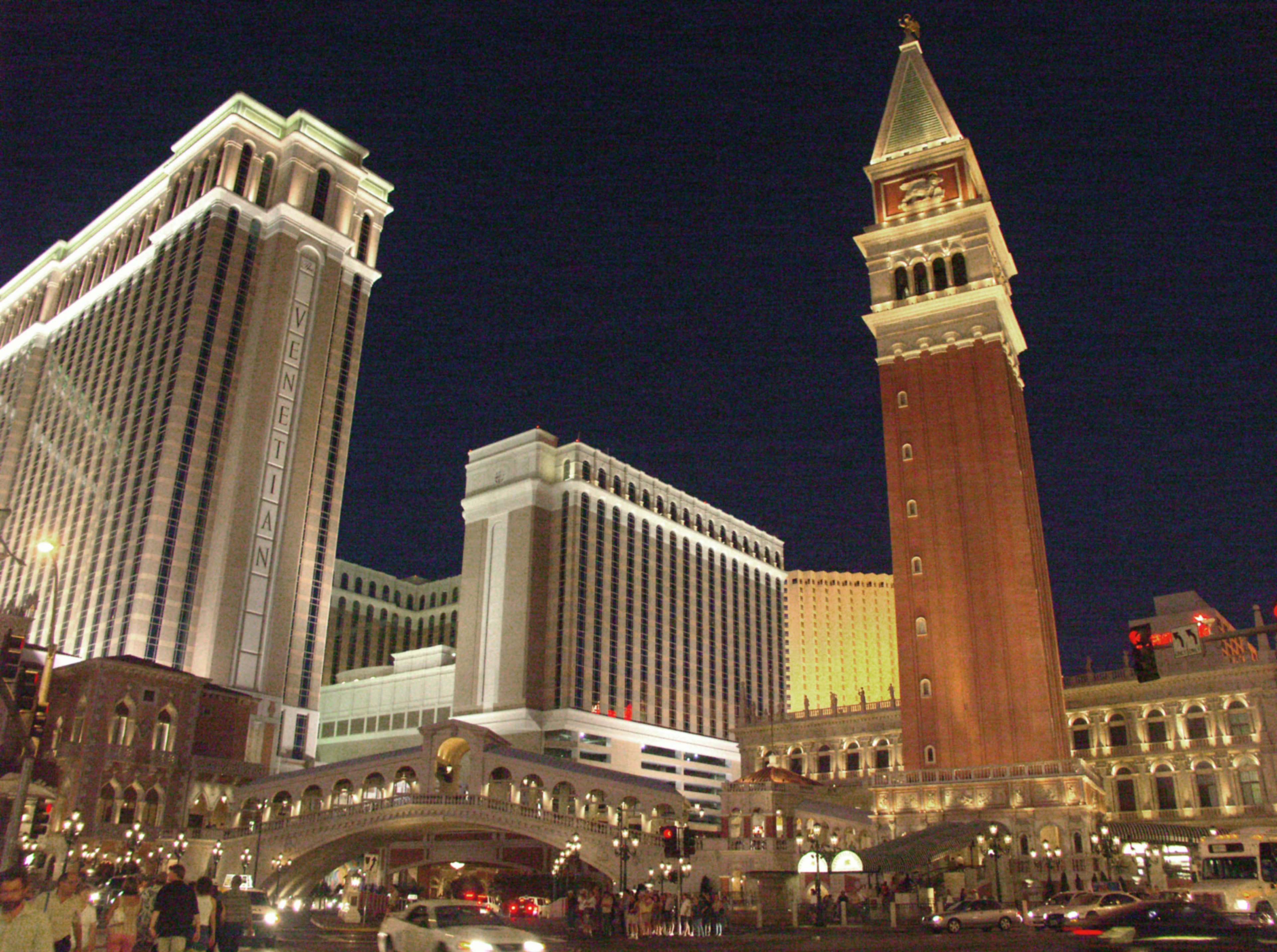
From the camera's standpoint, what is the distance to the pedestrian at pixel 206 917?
55.6 feet

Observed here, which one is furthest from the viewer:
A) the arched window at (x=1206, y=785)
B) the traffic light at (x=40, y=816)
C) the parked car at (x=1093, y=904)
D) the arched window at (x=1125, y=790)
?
the arched window at (x=1125, y=790)

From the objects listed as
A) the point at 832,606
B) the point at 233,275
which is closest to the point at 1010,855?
the point at 233,275

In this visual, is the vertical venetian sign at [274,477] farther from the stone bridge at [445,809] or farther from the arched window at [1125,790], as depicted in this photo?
the arched window at [1125,790]

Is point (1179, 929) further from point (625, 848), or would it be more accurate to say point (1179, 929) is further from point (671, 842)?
point (625, 848)

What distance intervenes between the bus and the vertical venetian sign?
7574 cm

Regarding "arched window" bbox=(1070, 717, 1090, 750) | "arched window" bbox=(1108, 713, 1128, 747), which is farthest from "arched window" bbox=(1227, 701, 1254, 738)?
"arched window" bbox=(1070, 717, 1090, 750)

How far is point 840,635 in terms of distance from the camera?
554 feet

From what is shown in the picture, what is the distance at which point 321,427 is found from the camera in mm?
106438

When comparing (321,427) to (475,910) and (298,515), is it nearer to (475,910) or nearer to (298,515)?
(298,515)

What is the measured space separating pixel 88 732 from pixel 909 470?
5825cm

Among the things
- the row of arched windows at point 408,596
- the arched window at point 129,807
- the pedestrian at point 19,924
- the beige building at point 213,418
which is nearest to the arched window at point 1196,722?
the arched window at point 129,807

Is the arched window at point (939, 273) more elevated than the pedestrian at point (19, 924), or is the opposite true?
the arched window at point (939, 273)

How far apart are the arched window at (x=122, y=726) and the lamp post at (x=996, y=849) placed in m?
55.6

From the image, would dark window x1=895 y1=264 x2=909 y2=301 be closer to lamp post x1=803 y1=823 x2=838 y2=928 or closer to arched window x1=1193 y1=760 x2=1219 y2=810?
arched window x1=1193 y1=760 x2=1219 y2=810
